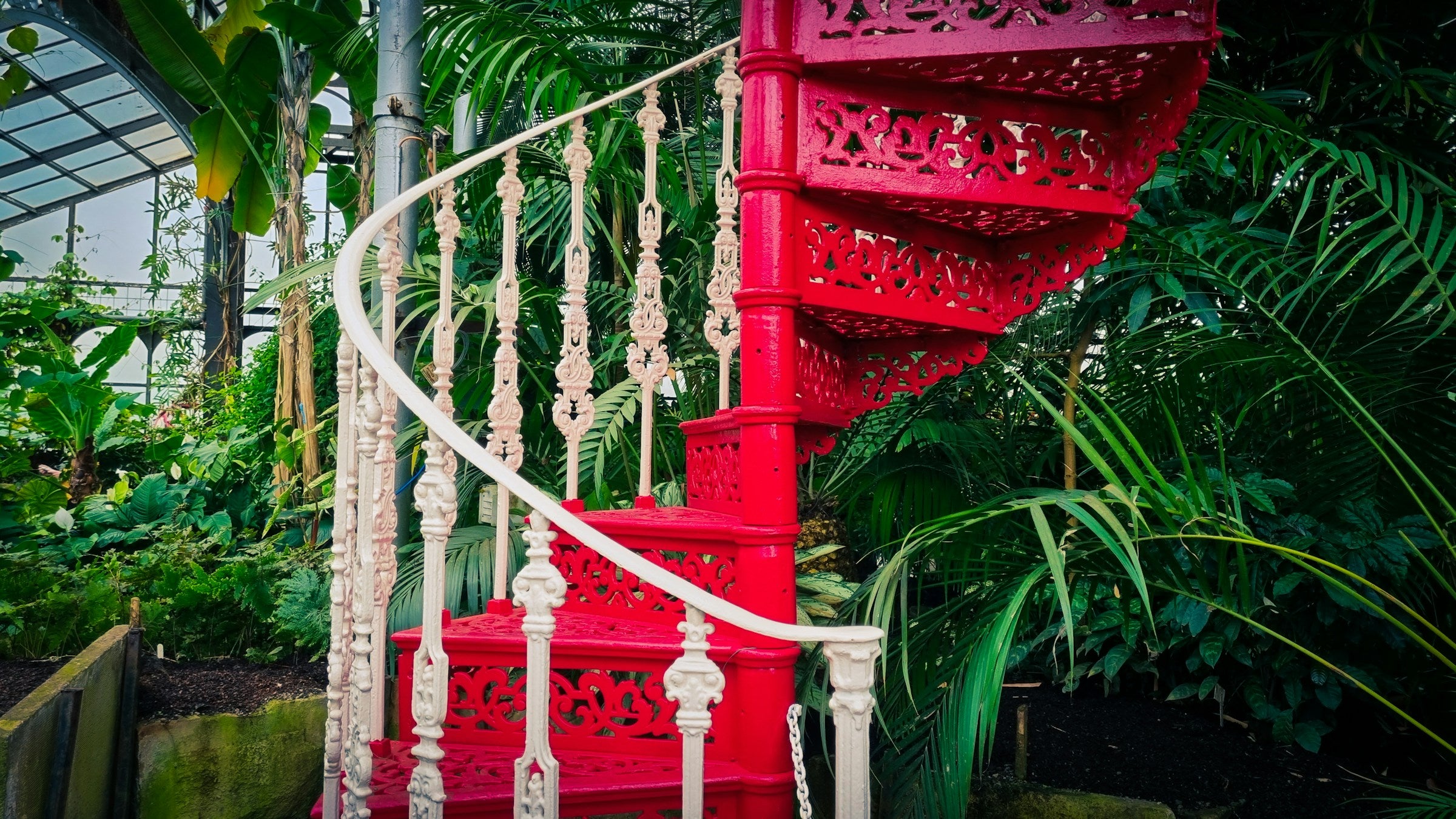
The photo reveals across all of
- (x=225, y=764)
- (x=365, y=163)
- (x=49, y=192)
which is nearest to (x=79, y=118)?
(x=49, y=192)

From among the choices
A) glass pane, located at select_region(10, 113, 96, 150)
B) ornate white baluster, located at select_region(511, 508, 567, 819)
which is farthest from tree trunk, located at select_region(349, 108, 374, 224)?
glass pane, located at select_region(10, 113, 96, 150)

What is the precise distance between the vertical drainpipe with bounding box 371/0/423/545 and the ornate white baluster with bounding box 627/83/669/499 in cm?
62

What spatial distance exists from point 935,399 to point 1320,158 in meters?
1.25

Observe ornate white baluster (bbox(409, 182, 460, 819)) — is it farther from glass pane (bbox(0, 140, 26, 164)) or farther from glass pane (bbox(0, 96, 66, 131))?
glass pane (bbox(0, 140, 26, 164))

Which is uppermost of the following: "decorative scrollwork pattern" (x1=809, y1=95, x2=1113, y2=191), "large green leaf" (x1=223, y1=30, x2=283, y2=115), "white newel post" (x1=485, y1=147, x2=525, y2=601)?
"large green leaf" (x1=223, y1=30, x2=283, y2=115)

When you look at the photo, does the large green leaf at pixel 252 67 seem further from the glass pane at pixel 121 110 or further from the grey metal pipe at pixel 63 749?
the glass pane at pixel 121 110

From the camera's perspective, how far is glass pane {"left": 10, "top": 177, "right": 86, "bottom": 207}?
1042cm

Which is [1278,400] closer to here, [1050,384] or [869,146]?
[1050,384]

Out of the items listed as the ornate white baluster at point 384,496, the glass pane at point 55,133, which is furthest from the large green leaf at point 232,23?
the glass pane at point 55,133

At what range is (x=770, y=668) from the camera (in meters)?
1.84

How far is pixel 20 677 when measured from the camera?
2.50 m

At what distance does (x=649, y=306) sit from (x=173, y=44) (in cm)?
247

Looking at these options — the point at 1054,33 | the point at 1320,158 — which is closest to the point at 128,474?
the point at 1054,33

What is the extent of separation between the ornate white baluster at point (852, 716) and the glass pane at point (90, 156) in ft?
38.4
